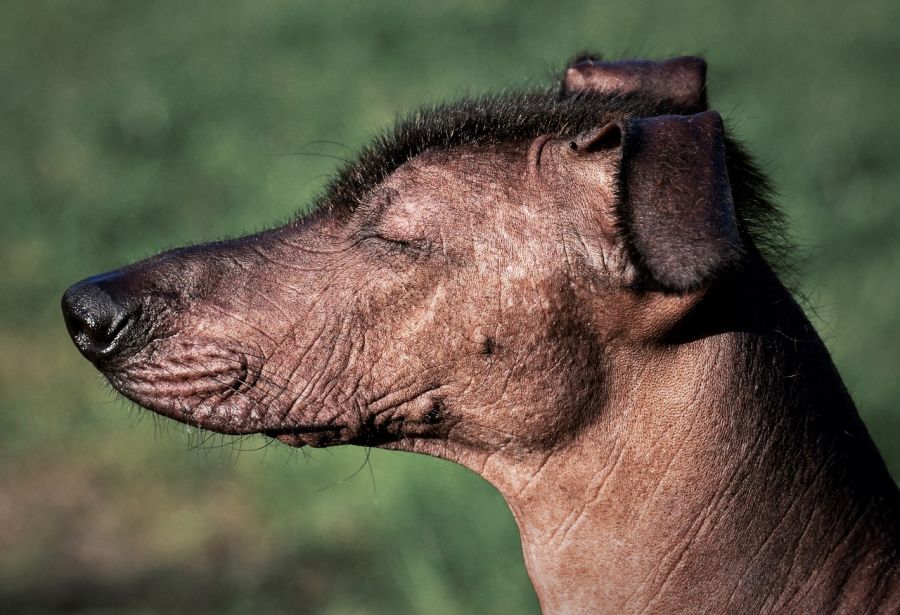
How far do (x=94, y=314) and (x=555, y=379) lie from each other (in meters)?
1.18

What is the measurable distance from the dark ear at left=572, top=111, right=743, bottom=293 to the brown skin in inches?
7.6

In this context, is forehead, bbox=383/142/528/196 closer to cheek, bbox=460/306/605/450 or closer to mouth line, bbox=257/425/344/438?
cheek, bbox=460/306/605/450

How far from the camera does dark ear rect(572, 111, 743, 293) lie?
109 inches

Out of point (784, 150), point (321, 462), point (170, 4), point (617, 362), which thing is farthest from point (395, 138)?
point (170, 4)

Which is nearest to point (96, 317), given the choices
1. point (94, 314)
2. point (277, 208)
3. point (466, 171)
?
point (94, 314)

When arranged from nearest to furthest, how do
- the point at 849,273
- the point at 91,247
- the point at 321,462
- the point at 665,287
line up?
the point at 665,287 → the point at 321,462 → the point at 849,273 → the point at 91,247

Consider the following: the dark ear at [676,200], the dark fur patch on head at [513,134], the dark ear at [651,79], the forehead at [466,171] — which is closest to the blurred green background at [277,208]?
the dark ear at [651,79]

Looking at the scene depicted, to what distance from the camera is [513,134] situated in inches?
131

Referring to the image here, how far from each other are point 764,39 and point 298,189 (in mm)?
4305

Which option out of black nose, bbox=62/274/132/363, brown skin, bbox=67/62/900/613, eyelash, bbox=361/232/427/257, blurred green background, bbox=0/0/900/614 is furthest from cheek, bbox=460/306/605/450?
blurred green background, bbox=0/0/900/614

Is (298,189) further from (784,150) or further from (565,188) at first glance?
(565,188)

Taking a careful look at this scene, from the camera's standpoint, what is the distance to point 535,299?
10.4 ft

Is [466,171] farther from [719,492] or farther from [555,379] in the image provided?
[719,492]

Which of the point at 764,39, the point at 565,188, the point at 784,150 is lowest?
the point at 565,188
